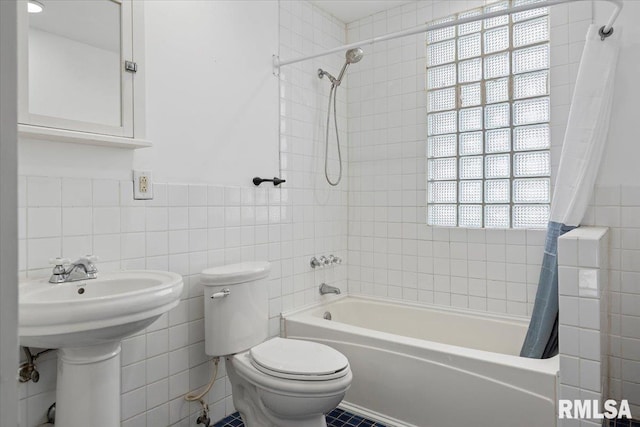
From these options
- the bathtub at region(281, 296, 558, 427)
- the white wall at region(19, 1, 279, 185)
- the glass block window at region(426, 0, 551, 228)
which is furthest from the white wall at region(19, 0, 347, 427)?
the glass block window at region(426, 0, 551, 228)

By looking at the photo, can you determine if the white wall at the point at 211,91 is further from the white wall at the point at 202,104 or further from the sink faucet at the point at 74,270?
the sink faucet at the point at 74,270

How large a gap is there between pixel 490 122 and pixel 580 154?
0.66 m

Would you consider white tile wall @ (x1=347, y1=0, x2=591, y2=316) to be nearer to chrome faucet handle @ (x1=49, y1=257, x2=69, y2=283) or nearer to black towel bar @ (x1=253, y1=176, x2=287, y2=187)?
black towel bar @ (x1=253, y1=176, x2=287, y2=187)

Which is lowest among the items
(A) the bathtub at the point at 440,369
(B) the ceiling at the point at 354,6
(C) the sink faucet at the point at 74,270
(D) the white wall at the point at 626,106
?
(A) the bathtub at the point at 440,369

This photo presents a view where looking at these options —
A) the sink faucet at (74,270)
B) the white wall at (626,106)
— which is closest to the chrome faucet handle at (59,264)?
the sink faucet at (74,270)

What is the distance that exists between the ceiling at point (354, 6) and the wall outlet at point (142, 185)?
1840 millimetres

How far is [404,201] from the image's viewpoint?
2.79m

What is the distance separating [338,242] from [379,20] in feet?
5.77

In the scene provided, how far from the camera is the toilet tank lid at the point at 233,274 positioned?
5.91 feet

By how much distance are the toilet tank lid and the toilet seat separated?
1.11 feet

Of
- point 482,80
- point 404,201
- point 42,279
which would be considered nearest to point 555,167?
point 482,80

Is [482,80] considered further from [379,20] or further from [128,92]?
[128,92]

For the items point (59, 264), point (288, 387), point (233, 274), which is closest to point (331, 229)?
point (233, 274)

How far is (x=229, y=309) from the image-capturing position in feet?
5.98
